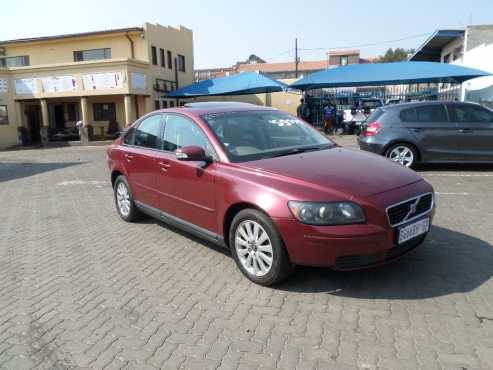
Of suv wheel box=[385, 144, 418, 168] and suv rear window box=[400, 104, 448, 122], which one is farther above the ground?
suv rear window box=[400, 104, 448, 122]

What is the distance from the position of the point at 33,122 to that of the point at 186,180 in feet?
91.8

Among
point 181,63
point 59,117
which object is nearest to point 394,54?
point 181,63

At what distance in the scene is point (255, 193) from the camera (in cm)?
371

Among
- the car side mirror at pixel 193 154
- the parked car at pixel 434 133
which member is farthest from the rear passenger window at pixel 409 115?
the car side mirror at pixel 193 154

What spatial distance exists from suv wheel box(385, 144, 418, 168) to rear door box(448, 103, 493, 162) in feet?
3.21

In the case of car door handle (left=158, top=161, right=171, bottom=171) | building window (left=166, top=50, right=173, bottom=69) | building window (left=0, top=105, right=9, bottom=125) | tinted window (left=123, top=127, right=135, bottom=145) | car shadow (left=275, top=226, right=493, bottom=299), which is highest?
building window (left=166, top=50, right=173, bottom=69)

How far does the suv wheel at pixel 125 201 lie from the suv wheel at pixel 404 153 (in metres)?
6.06

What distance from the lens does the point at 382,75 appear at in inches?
800

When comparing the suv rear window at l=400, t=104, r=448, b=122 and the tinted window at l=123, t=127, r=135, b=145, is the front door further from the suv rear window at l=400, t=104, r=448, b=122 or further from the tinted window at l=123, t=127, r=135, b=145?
the suv rear window at l=400, t=104, r=448, b=122

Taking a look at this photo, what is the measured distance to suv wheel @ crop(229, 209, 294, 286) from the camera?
3.61 metres

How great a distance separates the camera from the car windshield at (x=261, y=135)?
434cm

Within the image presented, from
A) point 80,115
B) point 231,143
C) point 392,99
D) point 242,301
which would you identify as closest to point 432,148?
point 231,143

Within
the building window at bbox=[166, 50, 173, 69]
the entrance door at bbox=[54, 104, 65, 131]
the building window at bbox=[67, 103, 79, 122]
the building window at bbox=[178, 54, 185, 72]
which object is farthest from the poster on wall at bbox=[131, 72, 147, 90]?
the entrance door at bbox=[54, 104, 65, 131]

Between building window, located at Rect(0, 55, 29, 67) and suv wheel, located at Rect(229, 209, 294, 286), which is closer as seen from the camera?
suv wheel, located at Rect(229, 209, 294, 286)
